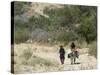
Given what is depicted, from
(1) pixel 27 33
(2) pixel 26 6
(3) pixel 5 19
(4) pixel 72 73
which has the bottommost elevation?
(4) pixel 72 73

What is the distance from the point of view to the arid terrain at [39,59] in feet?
7.98

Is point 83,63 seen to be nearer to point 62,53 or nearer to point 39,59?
point 62,53

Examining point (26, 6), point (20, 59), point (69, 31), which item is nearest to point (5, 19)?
point (26, 6)

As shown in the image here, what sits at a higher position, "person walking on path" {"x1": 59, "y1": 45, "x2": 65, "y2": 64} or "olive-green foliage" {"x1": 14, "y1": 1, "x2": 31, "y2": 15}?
"olive-green foliage" {"x1": 14, "y1": 1, "x2": 31, "y2": 15}

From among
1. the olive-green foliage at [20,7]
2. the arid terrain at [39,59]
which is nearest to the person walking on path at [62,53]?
the arid terrain at [39,59]

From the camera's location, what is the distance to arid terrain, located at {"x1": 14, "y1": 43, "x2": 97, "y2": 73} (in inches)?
95.7

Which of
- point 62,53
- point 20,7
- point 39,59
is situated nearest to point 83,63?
point 62,53

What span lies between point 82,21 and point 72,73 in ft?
2.24

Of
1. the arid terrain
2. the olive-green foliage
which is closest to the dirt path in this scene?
the arid terrain

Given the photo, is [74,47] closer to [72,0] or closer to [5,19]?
[72,0]

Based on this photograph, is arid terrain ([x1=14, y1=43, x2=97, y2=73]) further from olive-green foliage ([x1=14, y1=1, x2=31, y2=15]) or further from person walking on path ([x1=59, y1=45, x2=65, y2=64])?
olive-green foliage ([x1=14, y1=1, x2=31, y2=15])

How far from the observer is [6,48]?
2.40 metres

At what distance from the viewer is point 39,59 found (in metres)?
2.52

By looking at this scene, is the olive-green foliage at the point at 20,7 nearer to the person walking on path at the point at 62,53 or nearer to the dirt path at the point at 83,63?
the person walking on path at the point at 62,53
